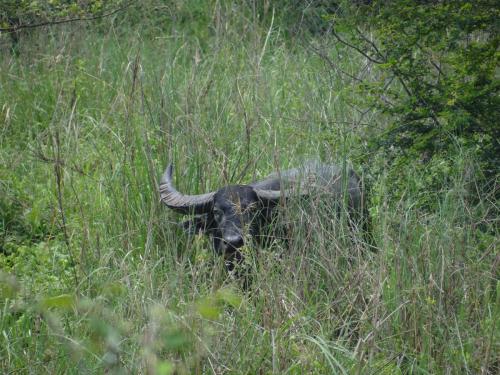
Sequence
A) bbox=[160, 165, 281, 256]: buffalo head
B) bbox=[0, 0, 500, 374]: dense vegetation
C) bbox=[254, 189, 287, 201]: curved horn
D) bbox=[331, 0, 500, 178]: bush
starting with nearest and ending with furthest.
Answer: bbox=[0, 0, 500, 374]: dense vegetation
bbox=[331, 0, 500, 178]: bush
bbox=[160, 165, 281, 256]: buffalo head
bbox=[254, 189, 287, 201]: curved horn

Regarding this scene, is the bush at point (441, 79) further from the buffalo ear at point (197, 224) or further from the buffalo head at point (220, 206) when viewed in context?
the buffalo ear at point (197, 224)

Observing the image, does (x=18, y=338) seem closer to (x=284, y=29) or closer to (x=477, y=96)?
(x=477, y=96)

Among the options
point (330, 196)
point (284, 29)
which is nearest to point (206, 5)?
point (284, 29)

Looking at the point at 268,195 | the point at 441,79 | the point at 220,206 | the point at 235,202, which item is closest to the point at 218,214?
the point at 220,206

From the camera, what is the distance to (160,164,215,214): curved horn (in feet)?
17.2

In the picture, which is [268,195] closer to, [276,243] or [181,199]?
[181,199]

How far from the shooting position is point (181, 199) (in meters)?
5.27

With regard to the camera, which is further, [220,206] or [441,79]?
[441,79]

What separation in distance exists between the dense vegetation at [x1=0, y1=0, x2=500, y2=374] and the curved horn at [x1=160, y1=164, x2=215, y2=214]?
94 millimetres

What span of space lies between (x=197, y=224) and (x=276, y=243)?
88 cm

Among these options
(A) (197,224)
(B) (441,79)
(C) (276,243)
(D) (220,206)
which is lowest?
(A) (197,224)

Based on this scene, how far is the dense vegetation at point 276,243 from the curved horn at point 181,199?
0.09 m

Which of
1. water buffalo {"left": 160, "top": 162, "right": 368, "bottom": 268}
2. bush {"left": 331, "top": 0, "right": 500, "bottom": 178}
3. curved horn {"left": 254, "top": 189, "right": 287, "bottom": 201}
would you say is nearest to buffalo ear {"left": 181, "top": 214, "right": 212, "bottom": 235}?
water buffalo {"left": 160, "top": 162, "right": 368, "bottom": 268}

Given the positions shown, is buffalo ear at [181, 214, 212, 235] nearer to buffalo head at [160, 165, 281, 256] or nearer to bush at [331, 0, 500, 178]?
buffalo head at [160, 165, 281, 256]
